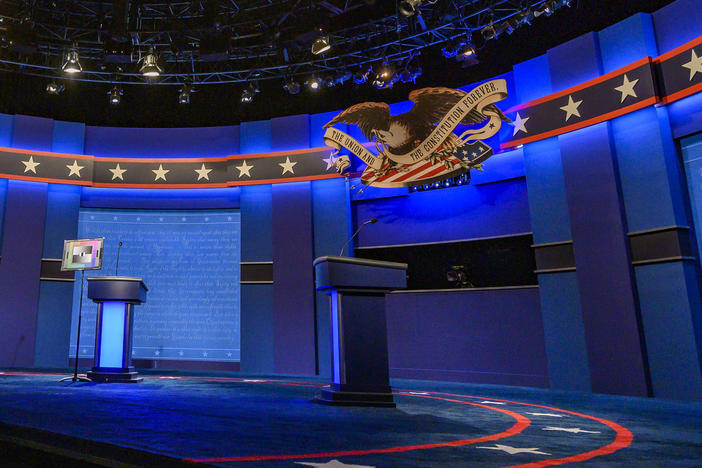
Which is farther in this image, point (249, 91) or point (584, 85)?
point (249, 91)

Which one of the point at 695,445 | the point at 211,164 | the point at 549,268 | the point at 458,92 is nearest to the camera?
the point at 695,445

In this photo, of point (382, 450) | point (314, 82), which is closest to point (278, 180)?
point (314, 82)

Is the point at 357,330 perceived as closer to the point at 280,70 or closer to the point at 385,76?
the point at 385,76

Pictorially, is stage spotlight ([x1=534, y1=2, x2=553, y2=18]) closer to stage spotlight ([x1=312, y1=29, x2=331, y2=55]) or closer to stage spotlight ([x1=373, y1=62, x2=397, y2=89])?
stage spotlight ([x1=373, y1=62, x2=397, y2=89])

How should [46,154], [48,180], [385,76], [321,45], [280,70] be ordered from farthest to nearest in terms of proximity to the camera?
1. [280,70]
2. [46,154]
3. [48,180]
4. [385,76]
5. [321,45]

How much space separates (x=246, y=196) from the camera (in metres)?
9.45

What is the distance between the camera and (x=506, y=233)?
26.1 ft

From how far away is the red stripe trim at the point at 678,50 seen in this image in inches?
227

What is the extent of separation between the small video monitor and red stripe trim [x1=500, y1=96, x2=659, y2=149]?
589 cm

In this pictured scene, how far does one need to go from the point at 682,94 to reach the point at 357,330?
4932 mm

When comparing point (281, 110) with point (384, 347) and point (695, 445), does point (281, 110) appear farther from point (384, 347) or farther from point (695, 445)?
point (695, 445)

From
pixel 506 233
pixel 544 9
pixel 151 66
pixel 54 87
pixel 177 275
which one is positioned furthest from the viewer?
pixel 177 275

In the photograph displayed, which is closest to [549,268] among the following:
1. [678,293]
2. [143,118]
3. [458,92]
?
[678,293]

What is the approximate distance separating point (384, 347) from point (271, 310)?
4.80 meters
